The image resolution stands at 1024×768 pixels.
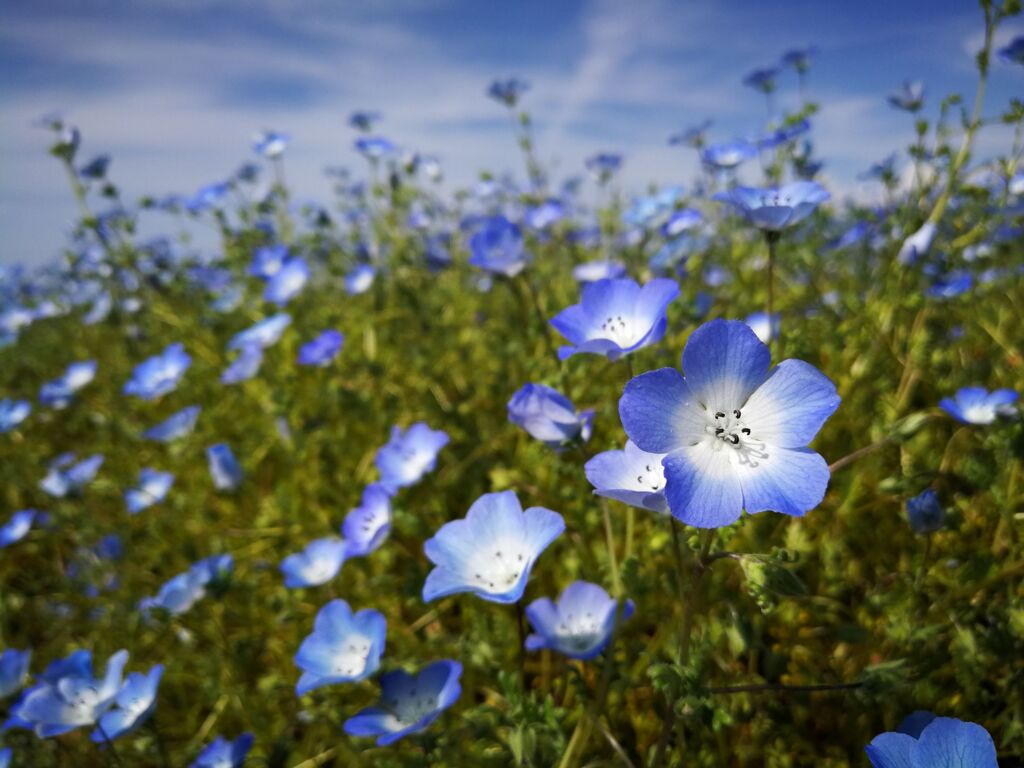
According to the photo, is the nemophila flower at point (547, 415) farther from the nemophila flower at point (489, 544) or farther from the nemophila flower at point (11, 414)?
the nemophila flower at point (11, 414)

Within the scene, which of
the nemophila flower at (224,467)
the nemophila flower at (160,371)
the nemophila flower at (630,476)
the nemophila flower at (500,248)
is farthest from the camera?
the nemophila flower at (160,371)

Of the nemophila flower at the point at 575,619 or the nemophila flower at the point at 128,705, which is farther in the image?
the nemophila flower at the point at 128,705

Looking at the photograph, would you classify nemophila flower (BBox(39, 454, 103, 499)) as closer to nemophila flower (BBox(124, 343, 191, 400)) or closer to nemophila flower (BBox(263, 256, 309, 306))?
nemophila flower (BBox(124, 343, 191, 400))

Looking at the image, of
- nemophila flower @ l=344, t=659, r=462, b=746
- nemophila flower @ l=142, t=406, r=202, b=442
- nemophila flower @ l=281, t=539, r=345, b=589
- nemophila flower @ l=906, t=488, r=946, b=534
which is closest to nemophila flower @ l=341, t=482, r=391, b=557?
nemophila flower @ l=281, t=539, r=345, b=589

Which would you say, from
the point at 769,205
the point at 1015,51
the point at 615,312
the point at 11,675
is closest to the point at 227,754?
the point at 11,675

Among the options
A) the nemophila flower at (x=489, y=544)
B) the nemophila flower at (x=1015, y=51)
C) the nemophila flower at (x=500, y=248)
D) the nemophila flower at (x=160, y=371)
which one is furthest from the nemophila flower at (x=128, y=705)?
the nemophila flower at (x=1015, y=51)

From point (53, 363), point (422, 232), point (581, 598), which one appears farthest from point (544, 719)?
point (53, 363)
